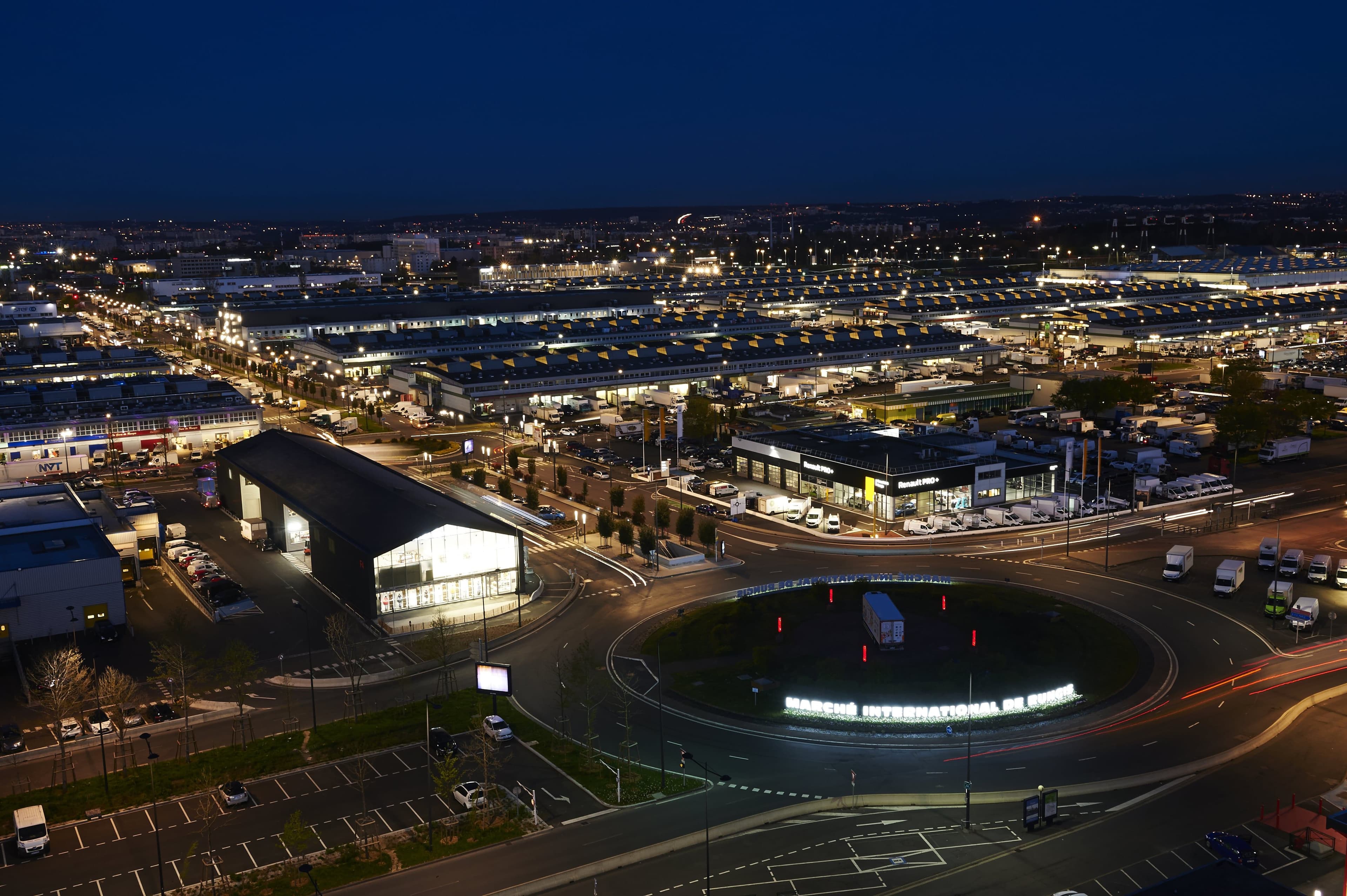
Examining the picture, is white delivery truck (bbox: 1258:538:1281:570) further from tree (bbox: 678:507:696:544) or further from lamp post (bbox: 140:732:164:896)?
lamp post (bbox: 140:732:164:896)

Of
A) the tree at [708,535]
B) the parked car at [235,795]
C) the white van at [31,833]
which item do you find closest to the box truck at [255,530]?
the tree at [708,535]

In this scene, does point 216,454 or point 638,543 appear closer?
point 638,543

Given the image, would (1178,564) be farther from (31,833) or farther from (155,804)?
(31,833)

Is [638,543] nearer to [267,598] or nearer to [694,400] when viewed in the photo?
[267,598]

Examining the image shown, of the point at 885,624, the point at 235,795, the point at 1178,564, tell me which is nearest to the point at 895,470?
the point at 1178,564

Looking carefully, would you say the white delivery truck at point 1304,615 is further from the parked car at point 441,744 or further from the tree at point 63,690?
the tree at point 63,690

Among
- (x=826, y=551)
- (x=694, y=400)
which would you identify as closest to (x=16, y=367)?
(x=694, y=400)
